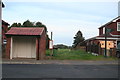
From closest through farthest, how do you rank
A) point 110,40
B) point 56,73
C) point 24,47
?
1. point 56,73
2. point 24,47
3. point 110,40

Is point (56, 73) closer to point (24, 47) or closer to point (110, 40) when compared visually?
point (24, 47)

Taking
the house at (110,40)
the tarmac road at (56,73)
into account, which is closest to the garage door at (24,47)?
the house at (110,40)

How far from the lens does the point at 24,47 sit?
2797 centimetres

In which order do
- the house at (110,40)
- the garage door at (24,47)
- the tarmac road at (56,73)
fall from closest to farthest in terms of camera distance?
the tarmac road at (56,73), the garage door at (24,47), the house at (110,40)

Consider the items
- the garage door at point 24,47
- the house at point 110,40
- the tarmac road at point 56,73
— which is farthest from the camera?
the house at point 110,40

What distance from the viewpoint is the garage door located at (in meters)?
28.0

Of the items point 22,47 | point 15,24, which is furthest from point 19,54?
point 15,24

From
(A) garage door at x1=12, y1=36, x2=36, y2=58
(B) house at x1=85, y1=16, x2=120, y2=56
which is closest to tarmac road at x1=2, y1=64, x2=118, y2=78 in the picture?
(A) garage door at x1=12, y1=36, x2=36, y2=58

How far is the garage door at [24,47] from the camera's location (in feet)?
91.7

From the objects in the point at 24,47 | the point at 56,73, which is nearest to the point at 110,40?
the point at 24,47

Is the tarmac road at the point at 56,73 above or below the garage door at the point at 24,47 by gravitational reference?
below

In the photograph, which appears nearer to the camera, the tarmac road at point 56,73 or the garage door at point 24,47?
the tarmac road at point 56,73

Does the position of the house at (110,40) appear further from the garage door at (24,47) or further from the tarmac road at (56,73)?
the tarmac road at (56,73)

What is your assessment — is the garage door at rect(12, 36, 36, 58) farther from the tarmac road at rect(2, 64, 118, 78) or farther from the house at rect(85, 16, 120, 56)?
the tarmac road at rect(2, 64, 118, 78)
